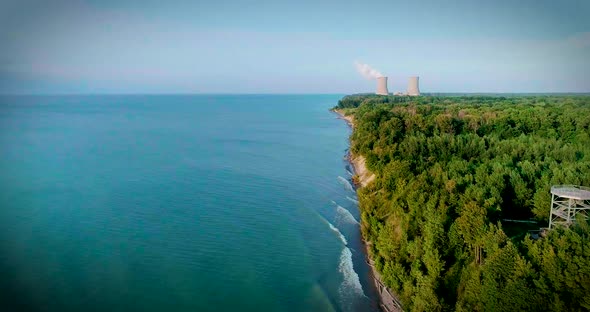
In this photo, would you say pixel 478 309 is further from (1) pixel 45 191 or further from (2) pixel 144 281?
(1) pixel 45 191

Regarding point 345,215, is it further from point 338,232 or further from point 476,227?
point 476,227

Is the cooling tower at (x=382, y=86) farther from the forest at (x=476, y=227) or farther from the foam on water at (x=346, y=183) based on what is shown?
the foam on water at (x=346, y=183)

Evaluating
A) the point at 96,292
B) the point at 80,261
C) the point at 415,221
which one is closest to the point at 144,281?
the point at 96,292

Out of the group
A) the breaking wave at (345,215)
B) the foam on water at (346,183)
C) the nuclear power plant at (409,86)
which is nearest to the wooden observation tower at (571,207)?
the breaking wave at (345,215)

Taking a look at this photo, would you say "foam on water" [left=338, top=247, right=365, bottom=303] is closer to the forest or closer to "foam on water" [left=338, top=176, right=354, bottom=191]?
the forest

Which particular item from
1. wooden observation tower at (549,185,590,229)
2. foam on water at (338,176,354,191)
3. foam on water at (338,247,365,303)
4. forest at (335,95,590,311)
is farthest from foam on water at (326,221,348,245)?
wooden observation tower at (549,185,590,229)

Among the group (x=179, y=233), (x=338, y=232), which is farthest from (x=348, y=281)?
(x=179, y=233)
